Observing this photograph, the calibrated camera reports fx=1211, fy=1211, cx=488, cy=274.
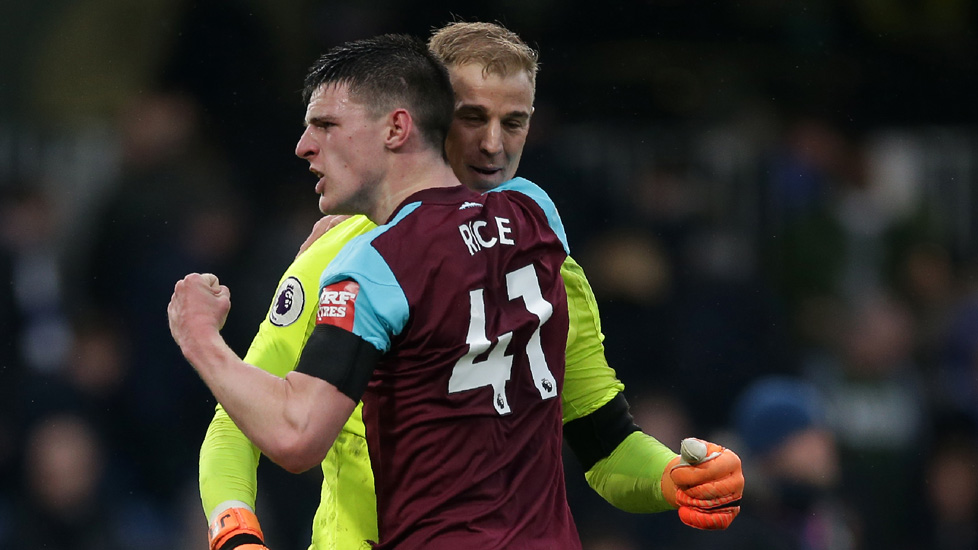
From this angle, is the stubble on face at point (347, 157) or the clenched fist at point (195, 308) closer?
the clenched fist at point (195, 308)

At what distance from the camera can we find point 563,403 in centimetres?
248

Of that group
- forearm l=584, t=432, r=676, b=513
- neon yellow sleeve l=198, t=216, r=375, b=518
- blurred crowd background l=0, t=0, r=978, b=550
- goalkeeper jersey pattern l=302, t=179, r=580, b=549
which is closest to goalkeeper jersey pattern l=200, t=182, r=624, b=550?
neon yellow sleeve l=198, t=216, r=375, b=518

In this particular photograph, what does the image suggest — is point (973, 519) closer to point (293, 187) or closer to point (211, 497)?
point (293, 187)

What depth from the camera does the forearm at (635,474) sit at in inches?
92.9

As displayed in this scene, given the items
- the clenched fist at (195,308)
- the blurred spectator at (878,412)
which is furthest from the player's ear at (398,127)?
the blurred spectator at (878,412)

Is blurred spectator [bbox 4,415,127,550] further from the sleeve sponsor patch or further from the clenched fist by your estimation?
the sleeve sponsor patch

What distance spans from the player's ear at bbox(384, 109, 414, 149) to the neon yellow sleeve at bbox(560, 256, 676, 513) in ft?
1.79

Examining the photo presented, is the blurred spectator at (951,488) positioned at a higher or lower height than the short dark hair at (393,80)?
lower

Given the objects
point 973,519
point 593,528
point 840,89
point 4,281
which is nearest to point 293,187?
point 4,281

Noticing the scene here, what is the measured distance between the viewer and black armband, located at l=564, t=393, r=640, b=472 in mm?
2490

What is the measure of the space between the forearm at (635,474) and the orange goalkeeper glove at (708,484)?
12 centimetres

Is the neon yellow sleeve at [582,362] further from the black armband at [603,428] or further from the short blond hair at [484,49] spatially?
the short blond hair at [484,49]

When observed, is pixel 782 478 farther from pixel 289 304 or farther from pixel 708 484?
pixel 289 304

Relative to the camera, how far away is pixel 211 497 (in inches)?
82.6
